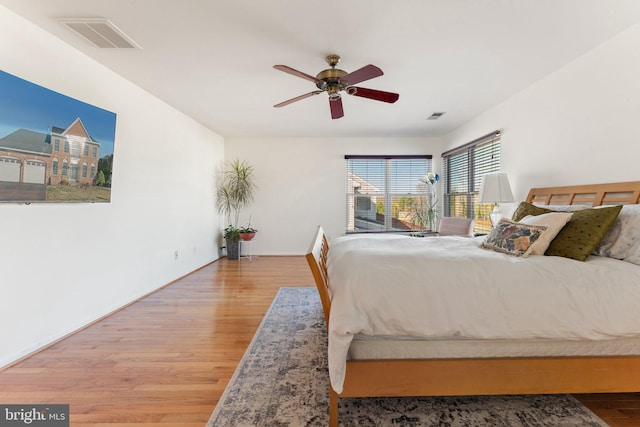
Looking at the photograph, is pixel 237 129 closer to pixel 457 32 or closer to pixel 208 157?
pixel 208 157

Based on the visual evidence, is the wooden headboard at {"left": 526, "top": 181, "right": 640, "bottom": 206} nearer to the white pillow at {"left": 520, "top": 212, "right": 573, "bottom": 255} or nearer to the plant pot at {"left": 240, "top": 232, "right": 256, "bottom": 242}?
the white pillow at {"left": 520, "top": 212, "right": 573, "bottom": 255}

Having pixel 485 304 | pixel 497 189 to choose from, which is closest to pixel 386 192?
pixel 497 189

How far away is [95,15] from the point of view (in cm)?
200

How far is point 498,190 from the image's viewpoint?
10.5 ft

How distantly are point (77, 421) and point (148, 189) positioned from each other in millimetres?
2595

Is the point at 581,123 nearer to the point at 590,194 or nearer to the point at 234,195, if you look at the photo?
the point at 590,194

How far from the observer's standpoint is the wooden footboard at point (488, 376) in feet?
4.48

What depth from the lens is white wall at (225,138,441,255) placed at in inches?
226

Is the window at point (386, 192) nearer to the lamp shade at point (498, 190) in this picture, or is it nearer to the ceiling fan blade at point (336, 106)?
the lamp shade at point (498, 190)

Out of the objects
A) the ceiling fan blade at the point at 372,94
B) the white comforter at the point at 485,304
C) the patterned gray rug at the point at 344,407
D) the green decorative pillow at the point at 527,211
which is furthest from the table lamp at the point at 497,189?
the patterned gray rug at the point at 344,407

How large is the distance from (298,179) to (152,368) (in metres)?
4.33

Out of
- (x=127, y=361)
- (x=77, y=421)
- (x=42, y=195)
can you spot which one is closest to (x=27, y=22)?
(x=42, y=195)

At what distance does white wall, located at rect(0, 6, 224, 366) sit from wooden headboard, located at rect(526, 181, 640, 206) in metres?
4.53

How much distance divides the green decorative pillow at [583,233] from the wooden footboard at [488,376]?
2.03ft
